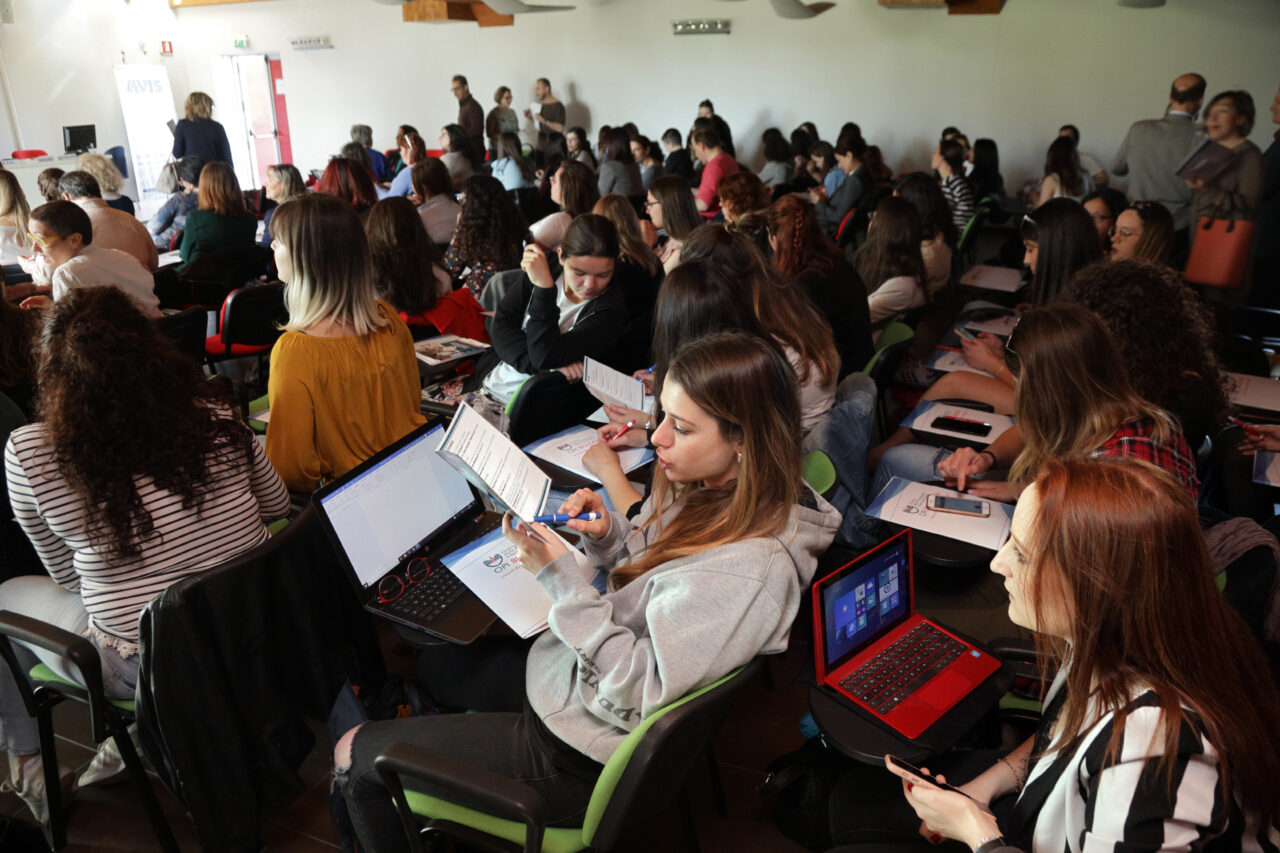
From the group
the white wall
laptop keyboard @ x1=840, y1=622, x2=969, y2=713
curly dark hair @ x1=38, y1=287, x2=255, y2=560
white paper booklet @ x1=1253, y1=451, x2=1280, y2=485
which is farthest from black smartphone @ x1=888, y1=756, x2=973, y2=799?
the white wall

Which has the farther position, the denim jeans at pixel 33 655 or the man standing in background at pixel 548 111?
the man standing in background at pixel 548 111

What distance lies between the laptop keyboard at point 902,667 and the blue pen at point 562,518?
57 cm

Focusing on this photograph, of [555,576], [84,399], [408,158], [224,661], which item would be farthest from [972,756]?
[408,158]

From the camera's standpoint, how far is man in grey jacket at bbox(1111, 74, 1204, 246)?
230 inches

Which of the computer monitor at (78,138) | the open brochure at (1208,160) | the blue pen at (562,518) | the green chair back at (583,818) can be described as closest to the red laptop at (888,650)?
Answer: the green chair back at (583,818)

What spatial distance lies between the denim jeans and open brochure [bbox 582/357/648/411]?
134cm

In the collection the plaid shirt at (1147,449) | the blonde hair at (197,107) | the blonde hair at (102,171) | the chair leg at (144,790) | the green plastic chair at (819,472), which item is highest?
the blonde hair at (197,107)

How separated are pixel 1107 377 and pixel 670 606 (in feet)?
4.20

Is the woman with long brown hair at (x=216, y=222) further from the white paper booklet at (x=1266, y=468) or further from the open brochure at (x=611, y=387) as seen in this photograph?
the white paper booklet at (x=1266, y=468)

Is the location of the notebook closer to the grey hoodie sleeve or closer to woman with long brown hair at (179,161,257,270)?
the grey hoodie sleeve

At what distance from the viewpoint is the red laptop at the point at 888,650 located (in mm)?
1548

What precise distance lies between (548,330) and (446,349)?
2.12ft

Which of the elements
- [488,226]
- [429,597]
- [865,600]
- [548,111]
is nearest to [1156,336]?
[865,600]

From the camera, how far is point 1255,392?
3029 mm
